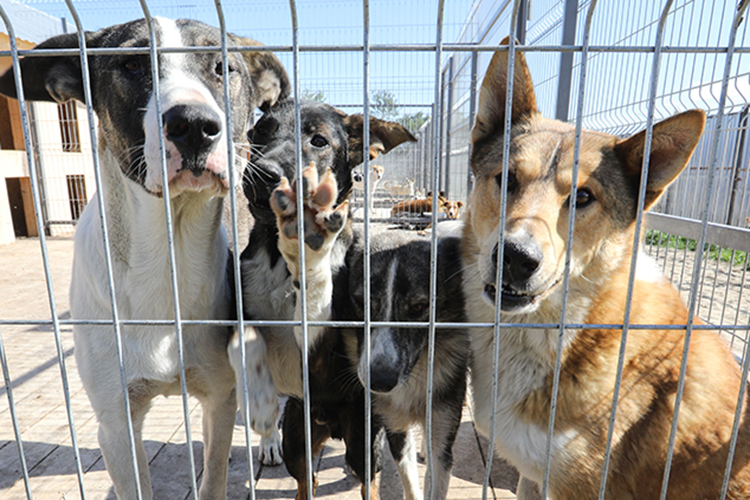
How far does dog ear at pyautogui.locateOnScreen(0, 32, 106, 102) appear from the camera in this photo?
5.50 feet

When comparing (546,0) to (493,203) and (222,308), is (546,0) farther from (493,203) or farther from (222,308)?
(222,308)

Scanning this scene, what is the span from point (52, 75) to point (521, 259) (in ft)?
5.66

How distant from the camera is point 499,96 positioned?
1.90 meters

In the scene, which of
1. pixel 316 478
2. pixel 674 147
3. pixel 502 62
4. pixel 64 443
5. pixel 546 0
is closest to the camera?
pixel 674 147

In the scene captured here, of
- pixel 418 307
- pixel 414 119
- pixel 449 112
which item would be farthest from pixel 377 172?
pixel 418 307

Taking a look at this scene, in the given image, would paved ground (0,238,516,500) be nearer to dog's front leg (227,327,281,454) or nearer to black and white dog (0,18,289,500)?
black and white dog (0,18,289,500)

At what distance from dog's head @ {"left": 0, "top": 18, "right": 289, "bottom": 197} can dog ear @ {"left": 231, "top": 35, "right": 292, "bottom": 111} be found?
264 mm

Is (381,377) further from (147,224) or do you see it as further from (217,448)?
(147,224)

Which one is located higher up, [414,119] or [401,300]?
[414,119]

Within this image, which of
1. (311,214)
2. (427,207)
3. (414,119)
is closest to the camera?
(311,214)

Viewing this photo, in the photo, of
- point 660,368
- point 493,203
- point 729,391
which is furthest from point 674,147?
point 729,391

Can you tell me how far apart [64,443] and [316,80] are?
7.63m

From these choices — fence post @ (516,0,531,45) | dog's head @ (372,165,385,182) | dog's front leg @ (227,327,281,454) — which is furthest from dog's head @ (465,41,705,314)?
dog's head @ (372,165,385,182)

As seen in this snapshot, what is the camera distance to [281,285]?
210 centimetres
